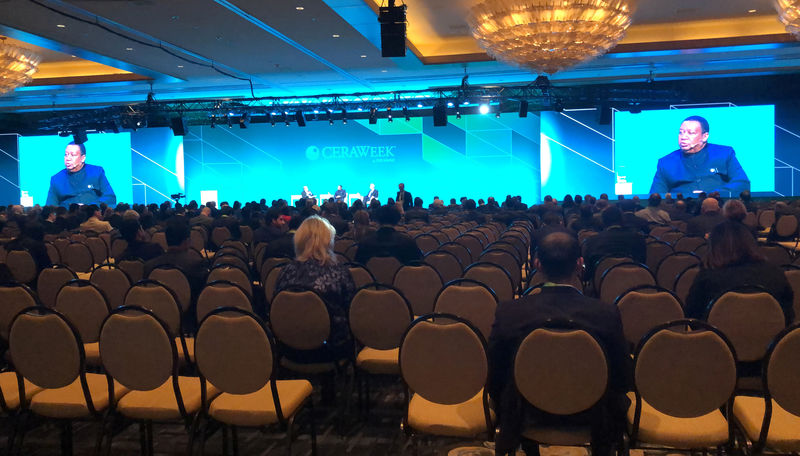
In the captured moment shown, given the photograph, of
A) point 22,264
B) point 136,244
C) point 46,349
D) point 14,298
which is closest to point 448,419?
point 46,349

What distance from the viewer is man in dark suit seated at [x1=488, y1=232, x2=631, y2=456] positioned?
8.64ft

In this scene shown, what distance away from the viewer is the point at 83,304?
4199 millimetres

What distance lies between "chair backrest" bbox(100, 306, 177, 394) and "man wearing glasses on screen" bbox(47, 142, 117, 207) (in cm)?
2281

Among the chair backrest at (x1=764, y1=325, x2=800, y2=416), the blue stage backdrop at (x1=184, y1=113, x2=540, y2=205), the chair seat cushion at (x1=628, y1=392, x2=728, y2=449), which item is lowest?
the chair seat cushion at (x1=628, y1=392, x2=728, y2=449)

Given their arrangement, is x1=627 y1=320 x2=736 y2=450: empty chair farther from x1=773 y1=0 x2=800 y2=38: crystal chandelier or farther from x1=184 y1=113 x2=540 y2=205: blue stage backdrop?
x1=184 y1=113 x2=540 y2=205: blue stage backdrop

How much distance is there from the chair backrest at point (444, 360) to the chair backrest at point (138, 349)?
1.28m

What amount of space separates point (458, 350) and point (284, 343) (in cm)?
159

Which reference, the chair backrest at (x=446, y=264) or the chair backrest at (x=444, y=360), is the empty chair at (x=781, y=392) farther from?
the chair backrest at (x=446, y=264)

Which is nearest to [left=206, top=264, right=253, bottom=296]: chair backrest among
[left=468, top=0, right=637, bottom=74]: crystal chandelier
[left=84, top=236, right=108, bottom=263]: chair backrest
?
[left=84, top=236, right=108, bottom=263]: chair backrest

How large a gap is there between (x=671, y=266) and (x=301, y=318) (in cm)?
353

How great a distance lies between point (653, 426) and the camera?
2.83m

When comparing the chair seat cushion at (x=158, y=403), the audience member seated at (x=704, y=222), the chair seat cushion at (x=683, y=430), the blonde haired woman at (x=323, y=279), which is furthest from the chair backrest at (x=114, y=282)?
the audience member seated at (x=704, y=222)

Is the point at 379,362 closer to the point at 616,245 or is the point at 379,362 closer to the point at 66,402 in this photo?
the point at 66,402

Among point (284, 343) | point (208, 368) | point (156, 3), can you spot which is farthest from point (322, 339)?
point (156, 3)
